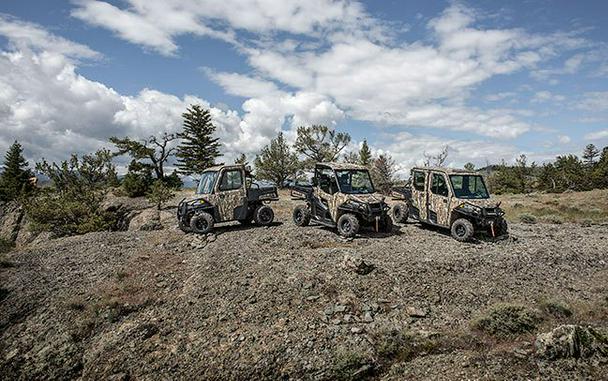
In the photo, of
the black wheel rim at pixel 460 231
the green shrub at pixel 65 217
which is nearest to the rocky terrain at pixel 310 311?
the black wheel rim at pixel 460 231

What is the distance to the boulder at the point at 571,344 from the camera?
628cm

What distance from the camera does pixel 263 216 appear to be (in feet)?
54.1

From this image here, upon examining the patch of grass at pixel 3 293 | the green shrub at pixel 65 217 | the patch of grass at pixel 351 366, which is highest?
the green shrub at pixel 65 217

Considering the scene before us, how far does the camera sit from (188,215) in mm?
15688

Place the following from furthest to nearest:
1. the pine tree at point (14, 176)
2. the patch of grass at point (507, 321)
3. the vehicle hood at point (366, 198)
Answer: the pine tree at point (14, 176), the vehicle hood at point (366, 198), the patch of grass at point (507, 321)

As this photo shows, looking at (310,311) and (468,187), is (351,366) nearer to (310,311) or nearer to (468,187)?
(310,311)

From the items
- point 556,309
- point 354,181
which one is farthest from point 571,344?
point 354,181

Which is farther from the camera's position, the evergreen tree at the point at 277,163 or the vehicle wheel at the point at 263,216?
the evergreen tree at the point at 277,163

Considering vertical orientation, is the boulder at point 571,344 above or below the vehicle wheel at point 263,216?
below

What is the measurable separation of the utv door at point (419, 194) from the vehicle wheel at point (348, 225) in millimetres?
3469

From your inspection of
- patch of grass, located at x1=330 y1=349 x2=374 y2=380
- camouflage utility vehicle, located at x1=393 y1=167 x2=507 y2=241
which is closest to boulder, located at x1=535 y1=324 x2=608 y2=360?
patch of grass, located at x1=330 y1=349 x2=374 y2=380

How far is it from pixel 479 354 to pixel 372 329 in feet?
6.65

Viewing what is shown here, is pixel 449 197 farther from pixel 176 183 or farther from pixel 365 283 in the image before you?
pixel 176 183

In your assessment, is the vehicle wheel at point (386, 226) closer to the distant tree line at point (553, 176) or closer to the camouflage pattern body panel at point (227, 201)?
the camouflage pattern body panel at point (227, 201)
